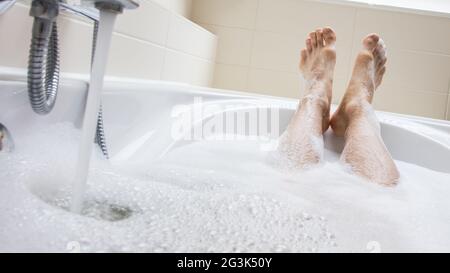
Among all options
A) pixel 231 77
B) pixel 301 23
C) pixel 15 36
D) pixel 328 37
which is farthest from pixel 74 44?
pixel 301 23

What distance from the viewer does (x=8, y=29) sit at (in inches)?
26.6

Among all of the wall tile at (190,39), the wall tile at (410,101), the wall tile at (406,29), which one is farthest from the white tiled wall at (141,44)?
the wall tile at (410,101)

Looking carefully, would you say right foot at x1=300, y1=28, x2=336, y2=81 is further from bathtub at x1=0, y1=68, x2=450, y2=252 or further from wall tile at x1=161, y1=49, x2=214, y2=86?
wall tile at x1=161, y1=49, x2=214, y2=86

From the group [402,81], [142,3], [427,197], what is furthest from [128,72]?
[402,81]

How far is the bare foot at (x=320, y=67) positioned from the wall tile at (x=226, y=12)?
0.85 m

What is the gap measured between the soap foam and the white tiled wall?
0.18 metres

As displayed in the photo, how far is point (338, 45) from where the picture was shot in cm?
211

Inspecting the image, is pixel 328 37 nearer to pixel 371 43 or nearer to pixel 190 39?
pixel 371 43

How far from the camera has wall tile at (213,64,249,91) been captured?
7.30 ft

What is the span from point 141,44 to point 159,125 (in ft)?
0.95

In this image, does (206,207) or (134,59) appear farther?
(134,59)

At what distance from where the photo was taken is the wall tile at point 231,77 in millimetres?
2225

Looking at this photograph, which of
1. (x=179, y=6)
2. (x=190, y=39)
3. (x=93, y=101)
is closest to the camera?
(x=93, y=101)

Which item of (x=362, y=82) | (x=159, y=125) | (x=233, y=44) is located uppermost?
(x=233, y=44)
